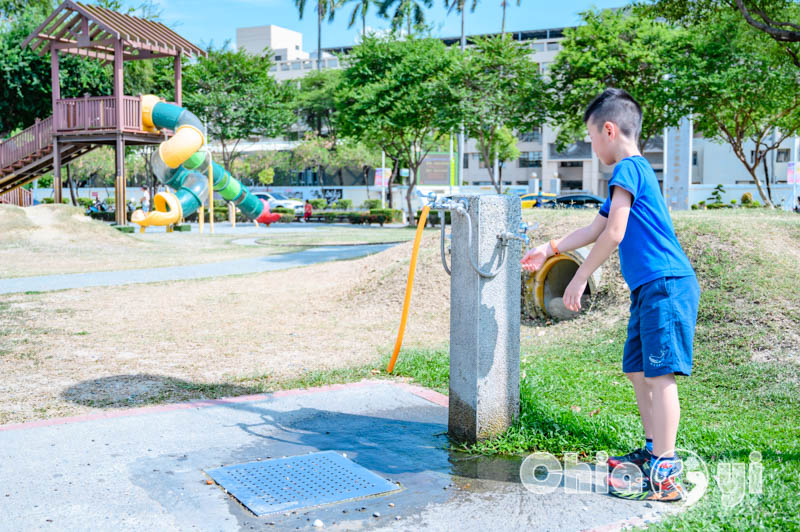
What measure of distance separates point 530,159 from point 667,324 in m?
68.0

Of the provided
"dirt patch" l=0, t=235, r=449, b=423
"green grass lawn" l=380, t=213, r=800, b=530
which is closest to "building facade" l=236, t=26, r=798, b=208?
"dirt patch" l=0, t=235, r=449, b=423

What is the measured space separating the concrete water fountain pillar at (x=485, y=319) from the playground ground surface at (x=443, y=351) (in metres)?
0.19

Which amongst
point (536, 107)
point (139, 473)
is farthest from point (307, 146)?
point (139, 473)

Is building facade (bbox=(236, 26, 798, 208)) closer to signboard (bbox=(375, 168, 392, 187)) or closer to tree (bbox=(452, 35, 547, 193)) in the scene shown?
signboard (bbox=(375, 168, 392, 187))

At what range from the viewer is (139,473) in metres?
3.83

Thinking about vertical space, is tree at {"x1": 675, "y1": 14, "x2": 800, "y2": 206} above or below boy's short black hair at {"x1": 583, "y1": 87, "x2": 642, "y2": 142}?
above

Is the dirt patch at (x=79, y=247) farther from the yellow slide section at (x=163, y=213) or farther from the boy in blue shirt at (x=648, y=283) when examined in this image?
the boy in blue shirt at (x=648, y=283)

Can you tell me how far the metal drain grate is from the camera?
348cm

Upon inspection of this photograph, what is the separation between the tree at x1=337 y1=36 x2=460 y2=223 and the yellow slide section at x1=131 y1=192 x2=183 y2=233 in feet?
40.6

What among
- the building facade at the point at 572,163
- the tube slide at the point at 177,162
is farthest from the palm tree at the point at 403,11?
the tube slide at the point at 177,162

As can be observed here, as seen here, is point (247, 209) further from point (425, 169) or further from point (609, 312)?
point (425, 169)

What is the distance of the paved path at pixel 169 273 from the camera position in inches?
476

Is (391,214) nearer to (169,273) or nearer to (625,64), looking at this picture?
(625,64)

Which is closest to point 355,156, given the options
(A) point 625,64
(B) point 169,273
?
(A) point 625,64
